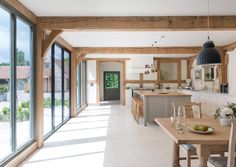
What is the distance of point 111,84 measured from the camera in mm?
15219

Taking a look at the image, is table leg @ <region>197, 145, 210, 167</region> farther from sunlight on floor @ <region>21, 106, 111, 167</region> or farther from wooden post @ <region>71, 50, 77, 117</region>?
wooden post @ <region>71, 50, 77, 117</region>

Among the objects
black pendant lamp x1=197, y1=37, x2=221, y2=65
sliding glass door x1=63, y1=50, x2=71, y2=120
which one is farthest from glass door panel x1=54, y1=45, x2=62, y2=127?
black pendant lamp x1=197, y1=37, x2=221, y2=65

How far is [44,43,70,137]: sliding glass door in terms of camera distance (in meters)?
5.76

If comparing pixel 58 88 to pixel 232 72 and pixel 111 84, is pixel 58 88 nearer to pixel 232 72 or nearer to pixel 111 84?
pixel 232 72

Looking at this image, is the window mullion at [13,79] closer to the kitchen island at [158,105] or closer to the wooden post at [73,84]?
the kitchen island at [158,105]

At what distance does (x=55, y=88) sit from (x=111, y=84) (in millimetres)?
8883

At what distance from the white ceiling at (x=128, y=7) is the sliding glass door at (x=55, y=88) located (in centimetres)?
166

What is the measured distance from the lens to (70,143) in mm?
5031

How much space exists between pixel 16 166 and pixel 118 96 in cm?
1192

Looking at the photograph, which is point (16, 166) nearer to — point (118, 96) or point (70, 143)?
point (70, 143)

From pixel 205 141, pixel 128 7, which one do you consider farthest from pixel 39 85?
pixel 205 141

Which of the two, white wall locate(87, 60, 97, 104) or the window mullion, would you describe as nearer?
the window mullion

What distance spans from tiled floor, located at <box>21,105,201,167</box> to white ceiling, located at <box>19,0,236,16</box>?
254 cm

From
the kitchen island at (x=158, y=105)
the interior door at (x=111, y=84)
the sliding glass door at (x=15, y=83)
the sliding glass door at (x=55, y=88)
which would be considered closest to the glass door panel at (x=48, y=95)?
the sliding glass door at (x=55, y=88)
